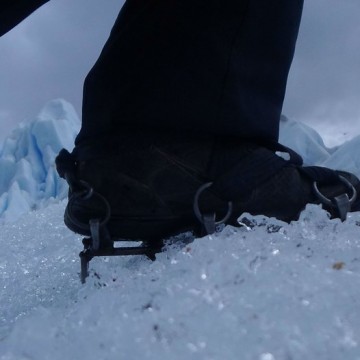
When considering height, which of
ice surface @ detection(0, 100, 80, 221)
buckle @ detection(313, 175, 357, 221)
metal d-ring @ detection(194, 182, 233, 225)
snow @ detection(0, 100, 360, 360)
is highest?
snow @ detection(0, 100, 360, 360)

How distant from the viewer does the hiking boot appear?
0.71 m

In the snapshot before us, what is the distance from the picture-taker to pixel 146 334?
1.28 feet

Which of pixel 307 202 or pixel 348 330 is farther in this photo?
pixel 307 202

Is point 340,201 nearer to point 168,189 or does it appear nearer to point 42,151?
point 168,189

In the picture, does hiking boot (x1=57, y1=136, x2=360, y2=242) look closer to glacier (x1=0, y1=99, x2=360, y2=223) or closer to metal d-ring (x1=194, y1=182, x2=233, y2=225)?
metal d-ring (x1=194, y1=182, x2=233, y2=225)

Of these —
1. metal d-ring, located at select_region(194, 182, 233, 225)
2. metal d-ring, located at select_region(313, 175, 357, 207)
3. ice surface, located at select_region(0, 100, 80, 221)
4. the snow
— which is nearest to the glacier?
ice surface, located at select_region(0, 100, 80, 221)

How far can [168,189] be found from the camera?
712 millimetres

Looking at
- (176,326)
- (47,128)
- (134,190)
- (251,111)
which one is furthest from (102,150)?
(47,128)

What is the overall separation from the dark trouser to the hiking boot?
0.11 feet

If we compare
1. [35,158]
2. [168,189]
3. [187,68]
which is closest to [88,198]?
[168,189]

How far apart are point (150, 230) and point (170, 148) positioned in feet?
0.40

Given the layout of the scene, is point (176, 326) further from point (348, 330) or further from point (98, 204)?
point (98, 204)

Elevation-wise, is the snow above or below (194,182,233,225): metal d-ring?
above

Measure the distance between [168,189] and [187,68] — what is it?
0.59ft
